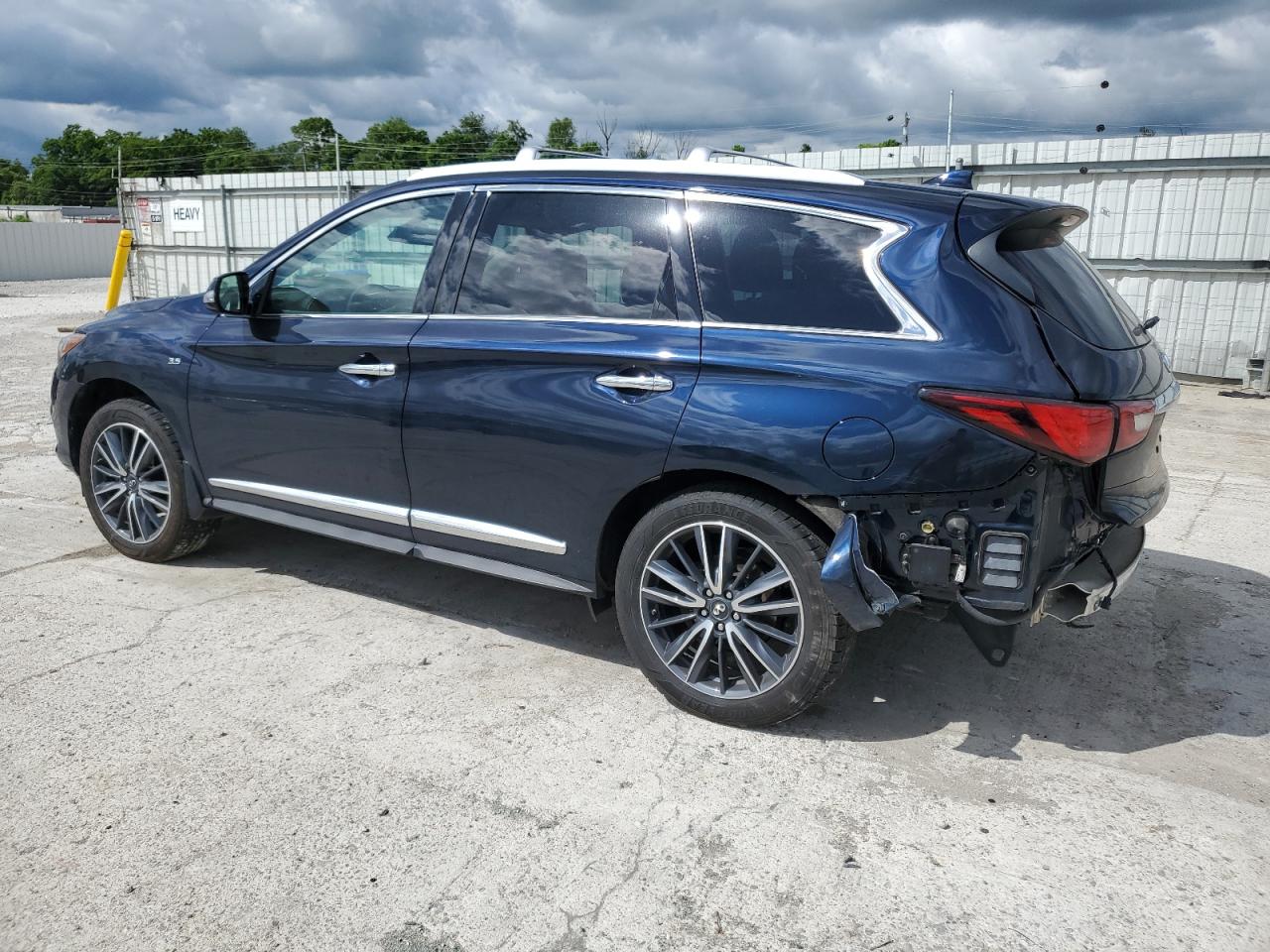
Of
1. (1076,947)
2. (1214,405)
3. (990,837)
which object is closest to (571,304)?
(990,837)

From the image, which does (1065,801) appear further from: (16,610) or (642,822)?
(16,610)

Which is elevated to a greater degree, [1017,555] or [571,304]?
[571,304]

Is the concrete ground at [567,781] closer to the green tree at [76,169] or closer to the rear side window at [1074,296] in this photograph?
the rear side window at [1074,296]

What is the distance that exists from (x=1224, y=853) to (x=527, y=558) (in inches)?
96.2

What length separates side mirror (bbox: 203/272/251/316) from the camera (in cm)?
462

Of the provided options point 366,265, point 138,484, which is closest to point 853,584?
point 366,265

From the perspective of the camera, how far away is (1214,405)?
34.7 ft

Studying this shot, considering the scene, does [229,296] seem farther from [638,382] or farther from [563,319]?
[638,382]

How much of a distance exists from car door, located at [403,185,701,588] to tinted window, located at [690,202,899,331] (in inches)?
4.3

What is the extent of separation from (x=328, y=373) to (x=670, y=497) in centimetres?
165

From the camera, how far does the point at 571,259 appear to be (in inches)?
153

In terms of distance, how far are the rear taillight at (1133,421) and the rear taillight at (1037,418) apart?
0.14 m

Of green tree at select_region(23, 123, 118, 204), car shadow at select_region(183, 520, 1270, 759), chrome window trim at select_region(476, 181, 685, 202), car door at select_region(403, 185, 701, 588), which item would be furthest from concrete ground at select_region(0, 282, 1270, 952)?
green tree at select_region(23, 123, 118, 204)

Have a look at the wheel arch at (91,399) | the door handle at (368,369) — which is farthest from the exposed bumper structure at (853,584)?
the wheel arch at (91,399)
